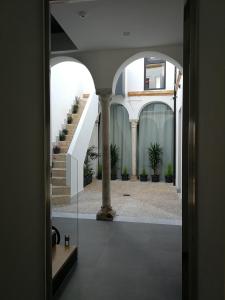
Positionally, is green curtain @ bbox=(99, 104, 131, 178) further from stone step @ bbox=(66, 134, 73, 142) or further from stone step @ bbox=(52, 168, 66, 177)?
stone step @ bbox=(52, 168, 66, 177)

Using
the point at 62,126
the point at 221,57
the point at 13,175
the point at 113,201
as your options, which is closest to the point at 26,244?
the point at 13,175

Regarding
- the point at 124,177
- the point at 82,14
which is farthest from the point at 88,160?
the point at 82,14

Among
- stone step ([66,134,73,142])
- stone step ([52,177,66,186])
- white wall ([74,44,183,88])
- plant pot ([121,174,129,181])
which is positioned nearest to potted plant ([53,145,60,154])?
stone step ([66,134,73,142])

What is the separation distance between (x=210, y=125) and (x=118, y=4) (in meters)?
2.36

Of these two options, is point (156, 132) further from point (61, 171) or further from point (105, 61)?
point (105, 61)

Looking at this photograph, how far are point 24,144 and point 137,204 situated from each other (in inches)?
181

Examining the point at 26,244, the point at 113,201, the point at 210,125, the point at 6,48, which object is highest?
the point at 6,48

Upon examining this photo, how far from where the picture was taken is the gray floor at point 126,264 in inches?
95.4

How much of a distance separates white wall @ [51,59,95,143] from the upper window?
231 centimetres

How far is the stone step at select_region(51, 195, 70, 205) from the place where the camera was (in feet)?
19.3

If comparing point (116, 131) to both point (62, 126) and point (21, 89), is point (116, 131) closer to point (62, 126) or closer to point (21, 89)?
point (62, 126)

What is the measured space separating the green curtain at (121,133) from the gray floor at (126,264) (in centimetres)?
584

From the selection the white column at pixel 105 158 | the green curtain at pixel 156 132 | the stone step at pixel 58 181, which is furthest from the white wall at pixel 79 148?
the green curtain at pixel 156 132

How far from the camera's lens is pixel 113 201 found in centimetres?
630
